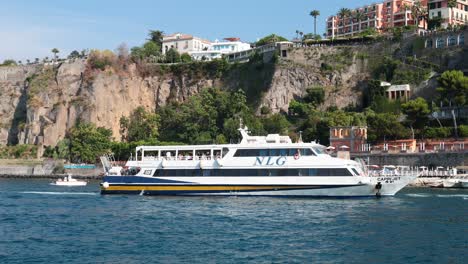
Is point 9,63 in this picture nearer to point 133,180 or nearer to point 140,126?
point 140,126

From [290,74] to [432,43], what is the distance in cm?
2143

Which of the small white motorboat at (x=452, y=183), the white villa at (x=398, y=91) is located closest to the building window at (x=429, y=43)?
the white villa at (x=398, y=91)

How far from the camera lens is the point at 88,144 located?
102m

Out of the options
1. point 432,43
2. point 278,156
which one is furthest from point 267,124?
point 278,156

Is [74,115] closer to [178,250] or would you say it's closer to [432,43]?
[432,43]

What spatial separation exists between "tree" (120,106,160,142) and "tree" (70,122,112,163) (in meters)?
5.38

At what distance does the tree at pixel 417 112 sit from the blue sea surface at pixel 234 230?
111ft

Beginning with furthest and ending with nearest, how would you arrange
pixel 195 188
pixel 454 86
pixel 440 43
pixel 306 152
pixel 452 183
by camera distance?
pixel 440 43
pixel 454 86
pixel 452 183
pixel 195 188
pixel 306 152

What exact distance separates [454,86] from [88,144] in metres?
53.3

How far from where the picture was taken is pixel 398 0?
129 m

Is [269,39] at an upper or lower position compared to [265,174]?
upper

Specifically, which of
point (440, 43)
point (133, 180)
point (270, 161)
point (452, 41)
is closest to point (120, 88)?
point (440, 43)

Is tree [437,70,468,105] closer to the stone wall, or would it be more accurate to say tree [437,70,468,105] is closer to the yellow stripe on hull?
the stone wall

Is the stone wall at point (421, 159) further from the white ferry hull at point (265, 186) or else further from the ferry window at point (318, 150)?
the ferry window at point (318, 150)
